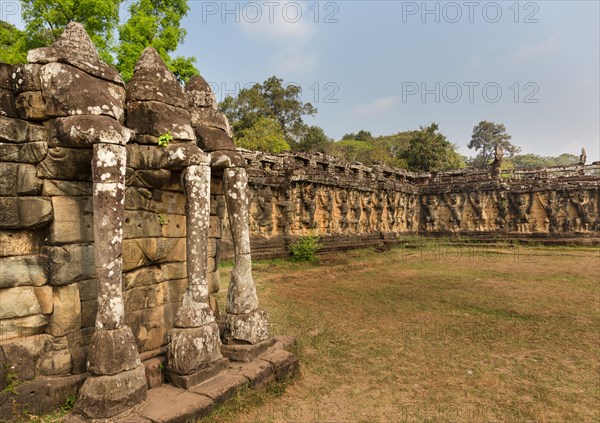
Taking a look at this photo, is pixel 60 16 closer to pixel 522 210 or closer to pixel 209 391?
pixel 209 391

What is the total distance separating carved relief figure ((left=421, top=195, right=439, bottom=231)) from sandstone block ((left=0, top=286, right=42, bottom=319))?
23.5 metres

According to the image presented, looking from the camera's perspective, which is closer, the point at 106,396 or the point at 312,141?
the point at 106,396

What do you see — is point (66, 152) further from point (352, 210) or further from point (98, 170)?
point (352, 210)

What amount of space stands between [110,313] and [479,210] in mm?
22957

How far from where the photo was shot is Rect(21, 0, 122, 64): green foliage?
1527cm

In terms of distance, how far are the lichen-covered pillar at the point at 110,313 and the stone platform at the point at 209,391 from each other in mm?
141

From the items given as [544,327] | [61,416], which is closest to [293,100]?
[544,327]

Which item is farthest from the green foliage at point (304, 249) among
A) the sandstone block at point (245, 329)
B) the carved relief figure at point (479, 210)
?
the carved relief figure at point (479, 210)

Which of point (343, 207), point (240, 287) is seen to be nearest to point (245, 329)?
point (240, 287)

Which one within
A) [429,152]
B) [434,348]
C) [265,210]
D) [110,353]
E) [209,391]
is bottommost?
[434,348]

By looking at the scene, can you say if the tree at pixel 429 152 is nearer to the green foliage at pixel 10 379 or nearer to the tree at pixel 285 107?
the tree at pixel 285 107

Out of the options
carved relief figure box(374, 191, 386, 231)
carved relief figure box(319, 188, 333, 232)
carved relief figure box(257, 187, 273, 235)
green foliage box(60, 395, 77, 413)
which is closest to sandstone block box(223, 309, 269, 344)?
green foliage box(60, 395, 77, 413)

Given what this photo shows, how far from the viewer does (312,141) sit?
3881 cm

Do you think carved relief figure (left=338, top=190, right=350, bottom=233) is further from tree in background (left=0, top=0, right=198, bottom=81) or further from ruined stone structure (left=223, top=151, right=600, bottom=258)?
tree in background (left=0, top=0, right=198, bottom=81)
